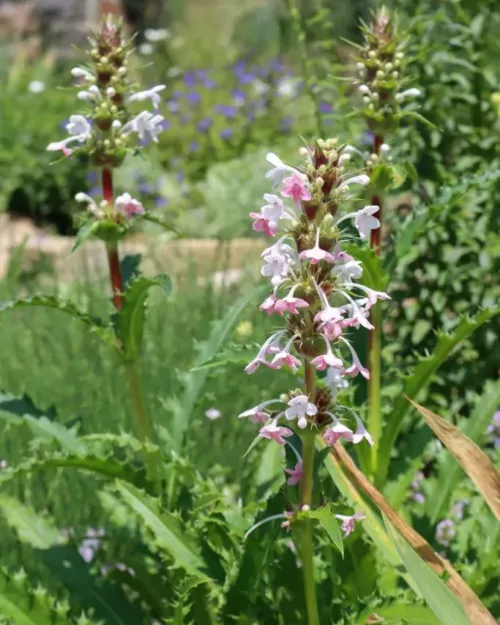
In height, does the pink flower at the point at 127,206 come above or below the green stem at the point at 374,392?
above

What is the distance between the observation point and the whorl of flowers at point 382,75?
1912mm

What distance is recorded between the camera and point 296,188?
1.33m

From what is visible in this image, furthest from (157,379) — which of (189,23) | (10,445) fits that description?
(189,23)

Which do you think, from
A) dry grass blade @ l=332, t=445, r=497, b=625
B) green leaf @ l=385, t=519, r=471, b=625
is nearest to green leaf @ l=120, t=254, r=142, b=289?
dry grass blade @ l=332, t=445, r=497, b=625

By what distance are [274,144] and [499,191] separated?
157 inches

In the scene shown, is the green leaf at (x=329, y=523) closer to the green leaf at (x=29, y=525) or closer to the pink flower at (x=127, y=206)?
the pink flower at (x=127, y=206)

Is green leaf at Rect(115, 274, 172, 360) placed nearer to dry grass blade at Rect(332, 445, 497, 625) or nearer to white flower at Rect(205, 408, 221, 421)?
dry grass blade at Rect(332, 445, 497, 625)

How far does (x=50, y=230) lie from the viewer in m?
6.36

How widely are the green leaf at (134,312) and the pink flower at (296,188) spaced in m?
0.54

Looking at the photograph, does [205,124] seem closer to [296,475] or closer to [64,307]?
[64,307]

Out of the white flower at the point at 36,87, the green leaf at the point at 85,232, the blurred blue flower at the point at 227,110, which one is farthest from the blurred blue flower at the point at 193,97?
the green leaf at the point at 85,232

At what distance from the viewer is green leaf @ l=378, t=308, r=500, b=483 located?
5.99ft

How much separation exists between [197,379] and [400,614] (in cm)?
73

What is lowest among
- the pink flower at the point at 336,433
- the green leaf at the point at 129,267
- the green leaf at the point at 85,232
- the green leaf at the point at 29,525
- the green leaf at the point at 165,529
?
the green leaf at the point at 29,525
